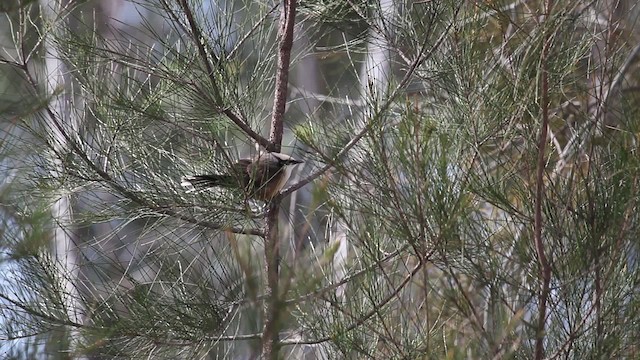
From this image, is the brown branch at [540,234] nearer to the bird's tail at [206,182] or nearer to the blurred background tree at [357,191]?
the blurred background tree at [357,191]

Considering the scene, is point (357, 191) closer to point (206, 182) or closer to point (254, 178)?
point (254, 178)

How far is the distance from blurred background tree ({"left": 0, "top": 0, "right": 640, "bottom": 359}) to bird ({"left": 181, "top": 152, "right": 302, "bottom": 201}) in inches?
0.9

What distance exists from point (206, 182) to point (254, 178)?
5.0 inches

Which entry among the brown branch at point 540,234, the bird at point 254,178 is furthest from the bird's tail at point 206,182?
the brown branch at point 540,234

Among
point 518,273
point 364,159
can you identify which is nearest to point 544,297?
point 518,273

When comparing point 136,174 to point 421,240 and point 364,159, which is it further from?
point 421,240

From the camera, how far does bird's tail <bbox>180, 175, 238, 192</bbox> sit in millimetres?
1368

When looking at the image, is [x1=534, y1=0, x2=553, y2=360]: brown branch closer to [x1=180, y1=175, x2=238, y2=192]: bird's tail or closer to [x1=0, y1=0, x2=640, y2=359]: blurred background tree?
[x1=0, y1=0, x2=640, y2=359]: blurred background tree

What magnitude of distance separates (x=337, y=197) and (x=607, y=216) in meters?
0.34

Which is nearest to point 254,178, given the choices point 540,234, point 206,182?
point 206,182

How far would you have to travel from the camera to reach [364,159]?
3.93 feet

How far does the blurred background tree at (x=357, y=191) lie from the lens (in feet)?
3.58

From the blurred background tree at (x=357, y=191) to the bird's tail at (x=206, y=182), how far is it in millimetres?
21

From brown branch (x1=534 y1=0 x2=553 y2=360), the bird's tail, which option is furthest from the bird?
brown branch (x1=534 y1=0 x2=553 y2=360)
